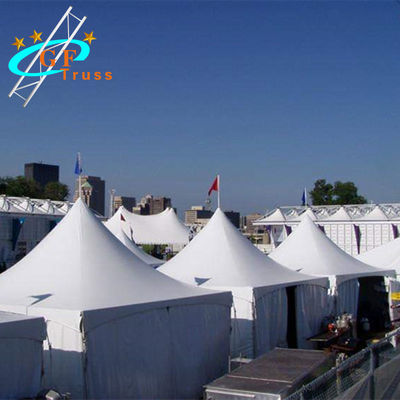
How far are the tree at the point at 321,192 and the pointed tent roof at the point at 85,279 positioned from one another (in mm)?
78216

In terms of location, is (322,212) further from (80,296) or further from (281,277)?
(80,296)

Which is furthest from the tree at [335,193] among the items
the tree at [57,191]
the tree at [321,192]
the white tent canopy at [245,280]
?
the white tent canopy at [245,280]

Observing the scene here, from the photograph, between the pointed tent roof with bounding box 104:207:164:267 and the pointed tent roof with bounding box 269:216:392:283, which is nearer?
the pointed tent roof with bounding box 269:216:392:283

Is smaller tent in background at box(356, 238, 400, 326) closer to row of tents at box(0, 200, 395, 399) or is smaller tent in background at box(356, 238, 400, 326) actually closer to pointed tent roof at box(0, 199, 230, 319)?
row of tents at box(0, 200, 395, 399)

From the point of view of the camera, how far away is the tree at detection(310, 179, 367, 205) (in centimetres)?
8612

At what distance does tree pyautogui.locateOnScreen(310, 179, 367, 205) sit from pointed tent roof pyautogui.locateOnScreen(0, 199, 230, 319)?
78026 mm

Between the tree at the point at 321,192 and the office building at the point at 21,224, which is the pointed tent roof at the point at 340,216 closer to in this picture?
the office building at the point at 21,224

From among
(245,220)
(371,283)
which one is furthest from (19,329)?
(245,220)

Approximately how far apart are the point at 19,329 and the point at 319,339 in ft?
27.2

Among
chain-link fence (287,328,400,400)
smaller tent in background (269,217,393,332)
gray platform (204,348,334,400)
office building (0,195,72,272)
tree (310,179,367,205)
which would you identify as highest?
tree (310,179,367,205)

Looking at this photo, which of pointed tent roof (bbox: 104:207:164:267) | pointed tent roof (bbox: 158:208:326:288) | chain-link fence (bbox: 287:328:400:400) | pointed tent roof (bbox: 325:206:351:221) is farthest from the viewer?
pointed tent roof (bbox: 325:206:351:221)

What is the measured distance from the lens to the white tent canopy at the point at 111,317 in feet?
26.3

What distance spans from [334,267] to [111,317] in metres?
10.1

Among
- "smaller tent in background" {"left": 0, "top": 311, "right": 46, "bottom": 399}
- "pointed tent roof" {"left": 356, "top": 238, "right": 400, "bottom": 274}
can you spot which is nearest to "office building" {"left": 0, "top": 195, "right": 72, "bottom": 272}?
"pointed tent roof" {"left": 356, "top": 238, "right": 400, "bottom": 274}
